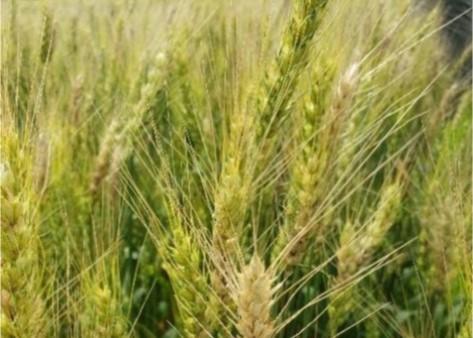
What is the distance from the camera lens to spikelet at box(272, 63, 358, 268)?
1.07 m

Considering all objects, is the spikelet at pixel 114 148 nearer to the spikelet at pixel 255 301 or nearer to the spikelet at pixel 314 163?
the spikelet at pixel 314 163

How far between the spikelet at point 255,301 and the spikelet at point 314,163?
23cm

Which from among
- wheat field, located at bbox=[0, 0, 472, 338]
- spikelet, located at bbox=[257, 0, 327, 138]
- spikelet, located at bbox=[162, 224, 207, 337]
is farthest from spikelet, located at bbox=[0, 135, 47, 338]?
spikelet, located at bbox=[257, 0, 327, 138]

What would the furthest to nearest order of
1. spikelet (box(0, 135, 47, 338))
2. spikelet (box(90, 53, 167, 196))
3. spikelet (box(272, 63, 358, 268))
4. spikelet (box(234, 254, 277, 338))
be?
1. spikelet (box(90, 53, 167, 196))
2. spikelet (box(272, 63, 358, 268))
3. spikelet (box(0, 135, 47, 338))
4. spikelet (box(234, 254, 277, 338))

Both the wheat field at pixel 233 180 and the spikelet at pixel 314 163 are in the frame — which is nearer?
the wheat field at pixel 233 180

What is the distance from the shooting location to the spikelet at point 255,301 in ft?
2.70

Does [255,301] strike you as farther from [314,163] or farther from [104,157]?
[104,157]

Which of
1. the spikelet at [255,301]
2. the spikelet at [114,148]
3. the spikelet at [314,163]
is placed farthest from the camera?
the spikelet at [114,148]

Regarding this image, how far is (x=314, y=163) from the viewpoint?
3.55 ft

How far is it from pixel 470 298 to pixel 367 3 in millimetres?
490

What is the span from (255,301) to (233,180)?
0.18 metres

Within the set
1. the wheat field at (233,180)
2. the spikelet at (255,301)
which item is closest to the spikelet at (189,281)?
the wheat field at (233,180)

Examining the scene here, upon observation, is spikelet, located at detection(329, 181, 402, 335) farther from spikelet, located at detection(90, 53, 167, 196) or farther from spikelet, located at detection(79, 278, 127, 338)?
spikelet, located at detection(90, 53, 167, 196)

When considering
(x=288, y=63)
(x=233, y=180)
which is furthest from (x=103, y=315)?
(x=288, y=63)
